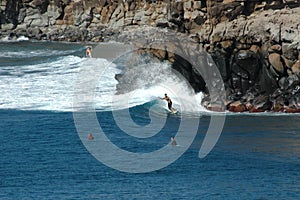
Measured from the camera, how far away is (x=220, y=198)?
142 ft

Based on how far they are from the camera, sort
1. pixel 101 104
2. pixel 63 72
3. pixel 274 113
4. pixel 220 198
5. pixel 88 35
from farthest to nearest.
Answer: pixel 88 35 → pixel 63 72 → pixel 101 104 → pixel 274 113 → pixel 220 198

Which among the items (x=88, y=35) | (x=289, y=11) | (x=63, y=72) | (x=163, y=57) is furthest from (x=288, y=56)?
(x=88, y=35)

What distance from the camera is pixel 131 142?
182ft

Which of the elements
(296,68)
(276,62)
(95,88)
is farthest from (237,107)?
(95,88)

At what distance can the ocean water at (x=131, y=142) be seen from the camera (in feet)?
148

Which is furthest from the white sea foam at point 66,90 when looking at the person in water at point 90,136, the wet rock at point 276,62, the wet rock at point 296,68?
the person in water at point 90,136

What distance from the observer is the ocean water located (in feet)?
148

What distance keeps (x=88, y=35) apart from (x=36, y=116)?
56308 millimetres

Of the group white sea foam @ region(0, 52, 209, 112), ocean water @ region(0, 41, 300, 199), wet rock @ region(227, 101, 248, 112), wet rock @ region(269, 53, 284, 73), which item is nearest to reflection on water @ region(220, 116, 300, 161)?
ocean water @ region(0, 41, 300, 199)

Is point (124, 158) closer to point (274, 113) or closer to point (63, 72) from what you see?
point (274, 113)

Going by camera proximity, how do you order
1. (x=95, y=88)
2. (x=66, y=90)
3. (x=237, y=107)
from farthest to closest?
(x=95, y=88) < (x=66, y=90) < (x=237, y=107)

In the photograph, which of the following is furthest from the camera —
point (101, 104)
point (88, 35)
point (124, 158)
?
point (88, 35)

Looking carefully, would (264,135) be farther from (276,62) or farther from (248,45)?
(248,45)

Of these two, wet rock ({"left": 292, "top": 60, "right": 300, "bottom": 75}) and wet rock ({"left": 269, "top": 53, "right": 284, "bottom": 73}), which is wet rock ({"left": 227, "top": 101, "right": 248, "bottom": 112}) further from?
wet rock ({"left": 292, "top": 60, "right": 300, "bottom": 75})
